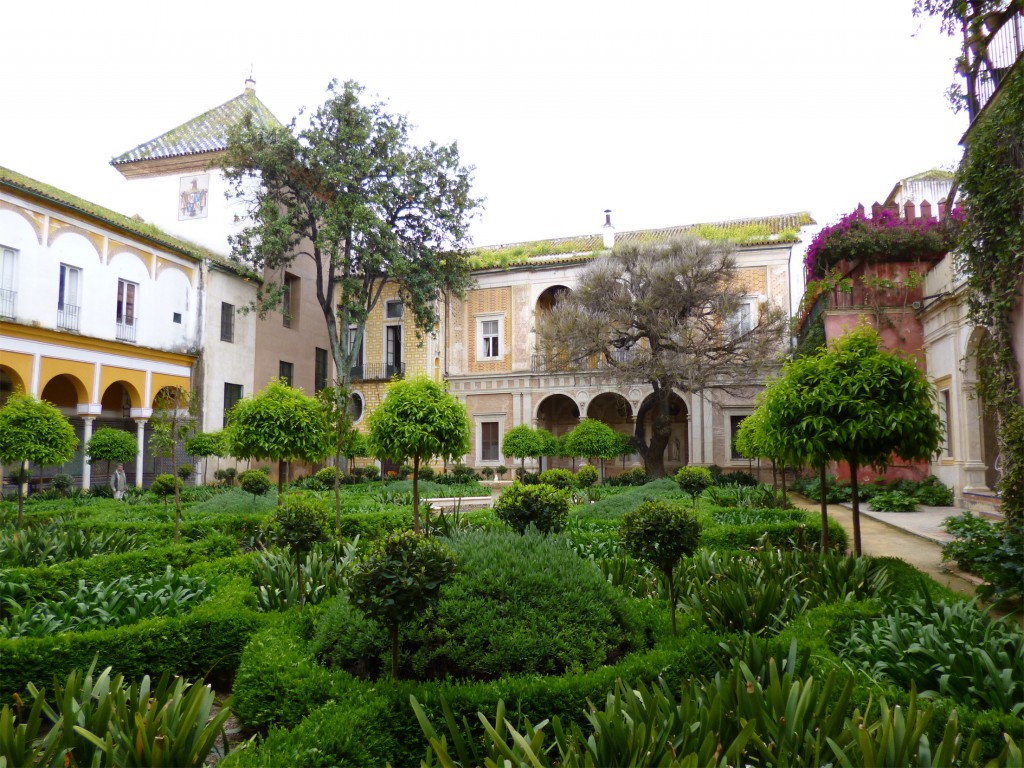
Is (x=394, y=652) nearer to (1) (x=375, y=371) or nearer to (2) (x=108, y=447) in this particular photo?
(2) (x=108, y=447)

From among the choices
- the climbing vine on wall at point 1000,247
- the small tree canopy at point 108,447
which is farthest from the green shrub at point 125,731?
the small tree canopy at point 108,447

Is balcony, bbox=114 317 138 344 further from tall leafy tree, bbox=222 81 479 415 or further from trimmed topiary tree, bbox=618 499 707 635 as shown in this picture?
trimmed topiary tree, bbox=618 499 707 635

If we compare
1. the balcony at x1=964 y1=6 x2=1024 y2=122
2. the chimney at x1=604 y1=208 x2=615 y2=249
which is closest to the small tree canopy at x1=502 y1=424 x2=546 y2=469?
the chimney at x1=604 y1=208 x2=615 y2=249

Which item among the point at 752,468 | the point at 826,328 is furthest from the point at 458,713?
the point at 752,468

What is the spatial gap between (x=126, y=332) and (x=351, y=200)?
7.97m

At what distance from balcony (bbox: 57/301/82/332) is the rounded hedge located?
685 inches

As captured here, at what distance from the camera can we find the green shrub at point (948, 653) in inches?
128

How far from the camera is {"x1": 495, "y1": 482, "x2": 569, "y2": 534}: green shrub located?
7.94 metres

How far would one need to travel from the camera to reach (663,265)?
1998cm

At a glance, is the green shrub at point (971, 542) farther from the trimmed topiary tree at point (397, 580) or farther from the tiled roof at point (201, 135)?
the tiled roof at point (201, 135)

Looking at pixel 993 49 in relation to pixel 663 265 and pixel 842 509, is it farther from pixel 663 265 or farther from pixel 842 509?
pixel 663 265

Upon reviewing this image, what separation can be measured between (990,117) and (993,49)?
1.78m

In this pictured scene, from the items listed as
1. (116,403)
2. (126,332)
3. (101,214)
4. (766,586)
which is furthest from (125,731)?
(116,403)

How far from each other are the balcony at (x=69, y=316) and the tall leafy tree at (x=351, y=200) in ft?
18.1
